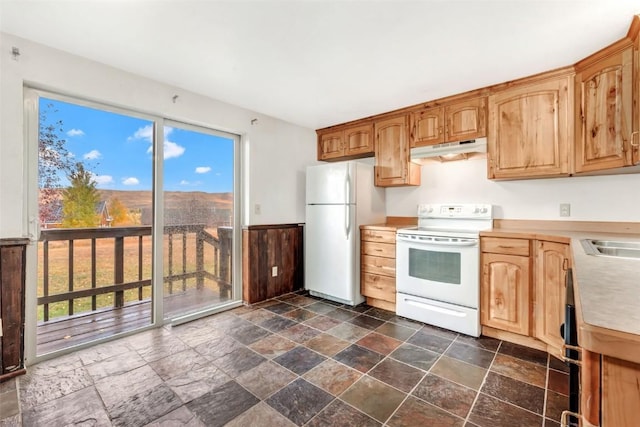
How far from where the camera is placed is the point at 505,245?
7.81 feet

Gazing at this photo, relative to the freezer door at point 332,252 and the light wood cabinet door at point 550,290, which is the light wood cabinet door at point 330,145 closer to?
the freezer door at point 332,252

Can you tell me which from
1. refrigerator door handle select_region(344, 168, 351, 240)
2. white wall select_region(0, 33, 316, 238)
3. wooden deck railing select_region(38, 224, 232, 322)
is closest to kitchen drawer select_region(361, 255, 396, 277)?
refrigerator door handle select_region(344, 168, 351, 240)

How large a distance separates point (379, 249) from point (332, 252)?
A: 56 cm

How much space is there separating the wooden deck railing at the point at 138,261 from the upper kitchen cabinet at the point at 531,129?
290 cm

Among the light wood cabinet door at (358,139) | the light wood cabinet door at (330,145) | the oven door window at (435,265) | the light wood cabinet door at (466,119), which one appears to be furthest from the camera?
the light wood cabinet door at (330,145)

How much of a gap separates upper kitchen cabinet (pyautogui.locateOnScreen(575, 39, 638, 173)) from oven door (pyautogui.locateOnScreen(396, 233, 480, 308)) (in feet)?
3.37

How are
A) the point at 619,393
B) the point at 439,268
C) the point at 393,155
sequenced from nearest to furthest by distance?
the point at 619,393, the point at 439,268, the point at 393,155

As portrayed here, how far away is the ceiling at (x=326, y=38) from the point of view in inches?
64.7

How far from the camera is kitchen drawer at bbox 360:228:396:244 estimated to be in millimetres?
3082

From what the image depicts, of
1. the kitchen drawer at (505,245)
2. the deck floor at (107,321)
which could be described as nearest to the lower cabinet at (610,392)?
the kitchen drawer at (505,245)

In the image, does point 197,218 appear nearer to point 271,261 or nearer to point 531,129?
point 271,261

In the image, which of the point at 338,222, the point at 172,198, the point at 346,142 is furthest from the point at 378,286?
the point at 172,198

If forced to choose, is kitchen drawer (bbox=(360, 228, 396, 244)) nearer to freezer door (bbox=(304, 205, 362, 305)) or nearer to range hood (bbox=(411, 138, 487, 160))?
freezer door (bbox=(304, 205, 362, 305))

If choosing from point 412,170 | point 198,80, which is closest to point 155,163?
point 198,80
